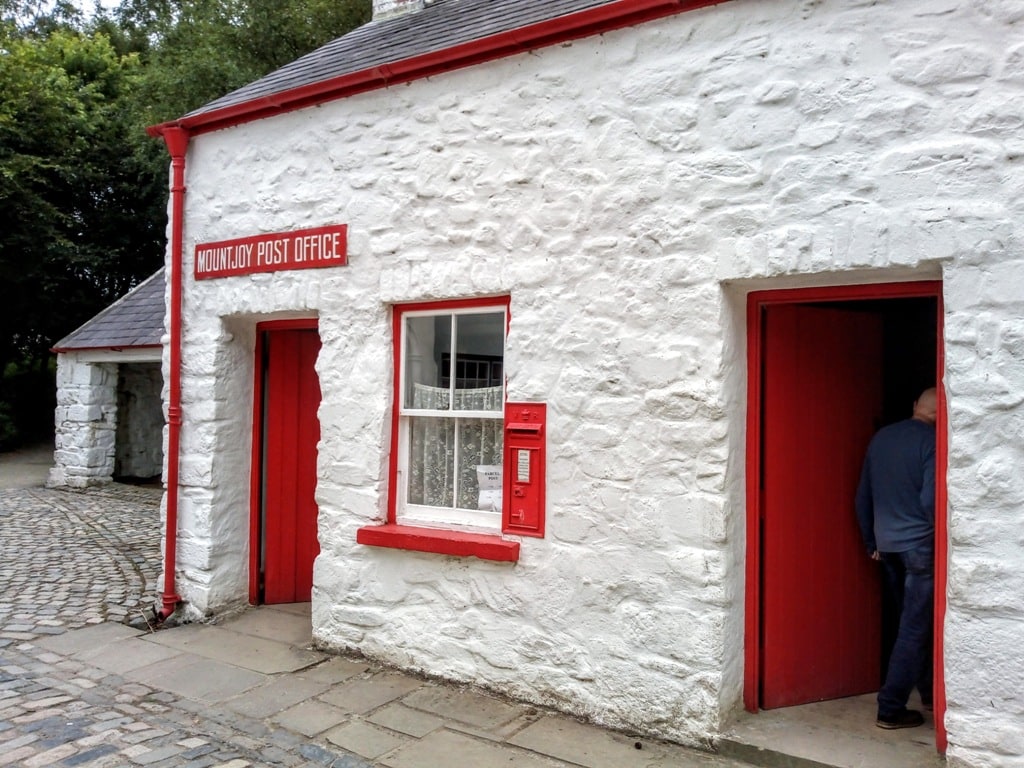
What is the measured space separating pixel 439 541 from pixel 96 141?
19.7m

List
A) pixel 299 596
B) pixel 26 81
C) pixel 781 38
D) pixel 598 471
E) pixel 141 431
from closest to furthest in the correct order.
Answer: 1. pixel 781 38
2. pixel 598 471
3. pixel 299 596
4. pixel 141 431
5. pixel 26 81

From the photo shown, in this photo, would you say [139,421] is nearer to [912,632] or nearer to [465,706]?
[465,706]

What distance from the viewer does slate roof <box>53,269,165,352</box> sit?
13.9m

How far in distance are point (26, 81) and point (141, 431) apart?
28.1ft

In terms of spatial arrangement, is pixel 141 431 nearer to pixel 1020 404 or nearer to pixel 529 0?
pixel 529 0

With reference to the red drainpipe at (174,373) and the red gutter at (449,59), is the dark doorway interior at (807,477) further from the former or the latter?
the red drainpipe at (174,373)

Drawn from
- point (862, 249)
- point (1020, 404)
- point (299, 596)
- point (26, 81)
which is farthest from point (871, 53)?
point (26, 81)

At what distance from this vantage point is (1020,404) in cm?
360

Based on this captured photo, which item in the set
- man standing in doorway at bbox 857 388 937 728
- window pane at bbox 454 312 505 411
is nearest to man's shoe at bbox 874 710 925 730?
man standing in doorway at bbox 857 388 937 728

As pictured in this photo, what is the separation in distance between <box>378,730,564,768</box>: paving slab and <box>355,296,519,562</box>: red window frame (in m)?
0.99

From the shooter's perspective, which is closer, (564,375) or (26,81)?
(564,375)

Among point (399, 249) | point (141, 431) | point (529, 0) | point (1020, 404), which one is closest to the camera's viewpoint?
point (1020, 404)

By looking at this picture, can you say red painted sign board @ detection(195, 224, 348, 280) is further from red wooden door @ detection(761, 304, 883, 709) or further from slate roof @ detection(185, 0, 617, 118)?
red wooden door @ detection(761, 304, 883, 709)

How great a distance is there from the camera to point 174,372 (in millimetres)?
6773
